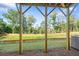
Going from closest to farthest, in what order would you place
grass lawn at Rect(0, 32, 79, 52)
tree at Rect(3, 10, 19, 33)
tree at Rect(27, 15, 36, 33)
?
tree at Rect(3, 10, 19, 33)
grass lawn at Rect(0, 32, 79, 52)
tree at Rect(27, 15, 36, 33)

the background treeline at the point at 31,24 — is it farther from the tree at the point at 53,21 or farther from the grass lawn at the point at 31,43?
the grass lawn at the point at 31,43

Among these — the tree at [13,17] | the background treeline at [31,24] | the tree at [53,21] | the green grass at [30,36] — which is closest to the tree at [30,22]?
the background treeline at [31,24]

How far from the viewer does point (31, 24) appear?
6.71m

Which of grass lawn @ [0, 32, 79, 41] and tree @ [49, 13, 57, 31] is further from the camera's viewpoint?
tree @ [49, 13, 57, 31]

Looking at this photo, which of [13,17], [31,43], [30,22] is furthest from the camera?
[31,43]

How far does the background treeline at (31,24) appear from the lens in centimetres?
650

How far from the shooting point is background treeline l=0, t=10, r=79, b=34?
21.3 ft

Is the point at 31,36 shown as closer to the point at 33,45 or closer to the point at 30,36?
the point at 30,36

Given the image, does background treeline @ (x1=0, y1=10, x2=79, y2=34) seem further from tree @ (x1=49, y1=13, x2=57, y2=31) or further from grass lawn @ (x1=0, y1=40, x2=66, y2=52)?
grass lawn @ (x1=0, y1=40, x2=66, y2=52)

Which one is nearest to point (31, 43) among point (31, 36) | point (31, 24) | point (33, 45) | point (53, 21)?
point (33, 45)

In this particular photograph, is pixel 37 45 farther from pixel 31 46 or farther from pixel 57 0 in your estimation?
pixel 57 0

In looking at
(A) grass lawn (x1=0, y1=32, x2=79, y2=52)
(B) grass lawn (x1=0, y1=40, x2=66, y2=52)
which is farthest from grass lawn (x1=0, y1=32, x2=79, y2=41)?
(B) grass lawn (x1=0, y1=40, x2=66, y2=52)

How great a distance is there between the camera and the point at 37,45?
686 cm

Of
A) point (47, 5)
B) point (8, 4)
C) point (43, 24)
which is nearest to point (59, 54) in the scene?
point (43, 24)
